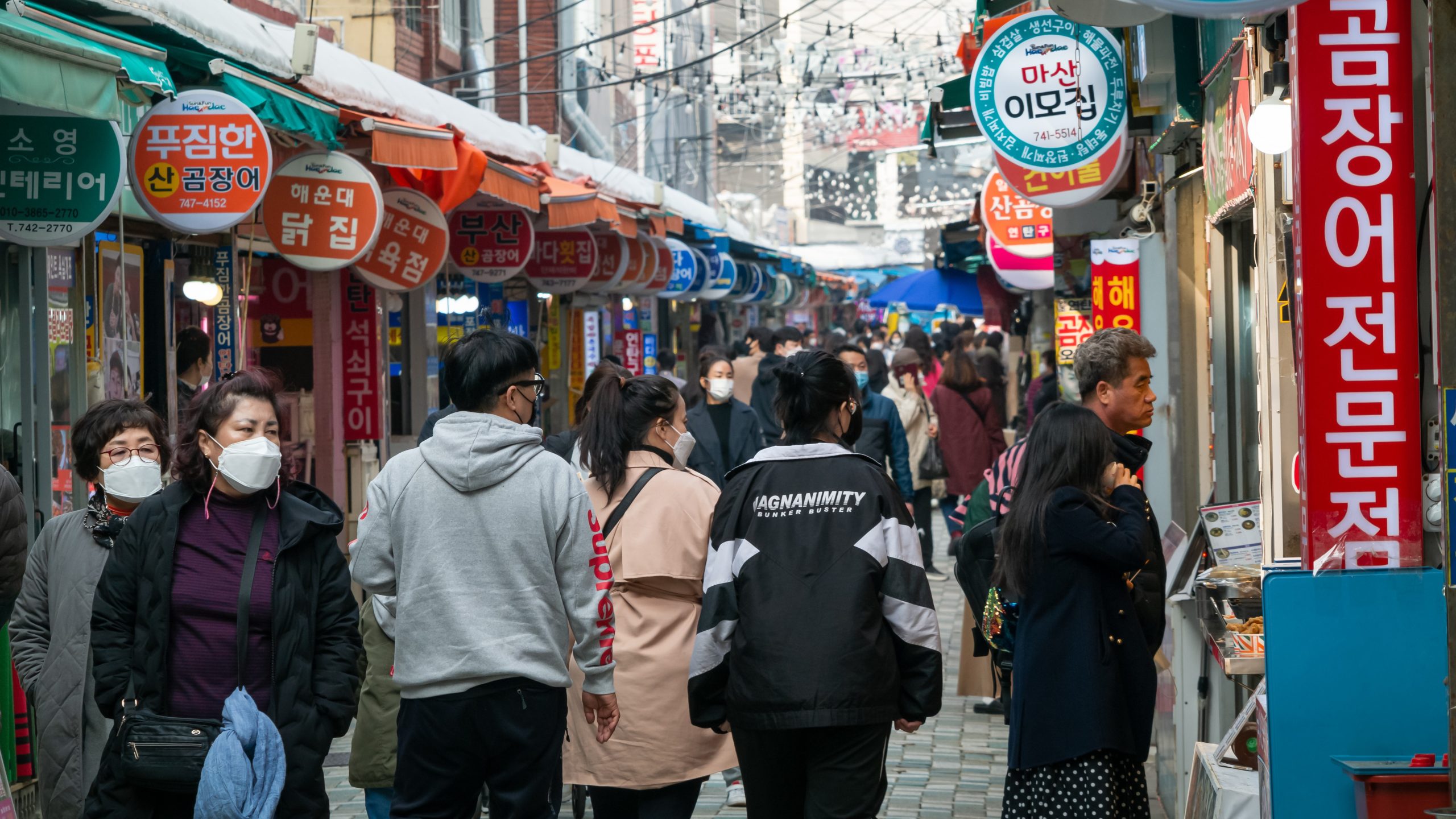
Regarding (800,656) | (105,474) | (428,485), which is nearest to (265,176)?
(105,474)

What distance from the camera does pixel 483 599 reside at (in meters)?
4.40

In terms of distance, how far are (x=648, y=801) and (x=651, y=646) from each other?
0.50 metres

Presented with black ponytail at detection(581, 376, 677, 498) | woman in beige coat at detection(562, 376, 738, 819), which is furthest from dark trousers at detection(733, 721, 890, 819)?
black ponytail at detection(581, 376, 677, 498)

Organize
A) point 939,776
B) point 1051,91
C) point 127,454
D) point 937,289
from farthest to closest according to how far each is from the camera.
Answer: point 937,289 < point 1051,91 < point 939,776 < point 127,454

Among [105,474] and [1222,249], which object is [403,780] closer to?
[105,474]

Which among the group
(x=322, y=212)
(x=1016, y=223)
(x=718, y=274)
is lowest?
(x=322, y=212)

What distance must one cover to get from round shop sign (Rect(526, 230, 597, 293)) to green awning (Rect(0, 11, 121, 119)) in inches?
386

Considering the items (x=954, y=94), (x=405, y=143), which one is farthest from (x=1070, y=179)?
(x=405, y=143)

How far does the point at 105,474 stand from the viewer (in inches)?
214

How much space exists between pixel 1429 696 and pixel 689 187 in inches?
1466

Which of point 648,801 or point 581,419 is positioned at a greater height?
point 581,419

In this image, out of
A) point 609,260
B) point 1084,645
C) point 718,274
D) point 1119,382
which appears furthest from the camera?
point 718,274

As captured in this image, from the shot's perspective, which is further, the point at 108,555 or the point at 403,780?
the point at 108,555

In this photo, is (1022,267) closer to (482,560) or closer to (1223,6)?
(482,560)
